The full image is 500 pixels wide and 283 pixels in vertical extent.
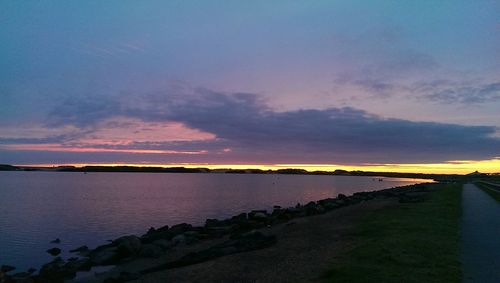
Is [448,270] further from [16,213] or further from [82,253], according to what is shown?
[16,213]

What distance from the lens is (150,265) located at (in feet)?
70.0

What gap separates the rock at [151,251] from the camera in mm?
23516

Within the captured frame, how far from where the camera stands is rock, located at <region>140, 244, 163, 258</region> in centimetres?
2352

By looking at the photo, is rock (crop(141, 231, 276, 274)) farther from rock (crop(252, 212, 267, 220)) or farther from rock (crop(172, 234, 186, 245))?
rock (crop(252, 212, 267, 220))

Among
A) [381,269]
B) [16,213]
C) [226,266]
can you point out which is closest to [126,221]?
[16,213]

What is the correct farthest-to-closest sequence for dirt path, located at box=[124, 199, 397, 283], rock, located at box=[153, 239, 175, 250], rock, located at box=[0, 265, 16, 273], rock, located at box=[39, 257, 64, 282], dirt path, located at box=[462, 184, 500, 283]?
1. rock, located at box=[153, 239, 175, 250]
2. rock, located at box=[0, 265, 16, 273]
3. rock, located at box=[39, 257, 64, 282]
4. dirt path, located at box=[124, 199, 397, 283]
5. dirt path, located at box=[462, 184, 500, 283]

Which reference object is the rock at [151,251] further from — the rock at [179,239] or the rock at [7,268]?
the rock at [7,268]

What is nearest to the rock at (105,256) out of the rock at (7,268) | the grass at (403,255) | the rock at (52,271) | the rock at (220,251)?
the rock at (52,271)

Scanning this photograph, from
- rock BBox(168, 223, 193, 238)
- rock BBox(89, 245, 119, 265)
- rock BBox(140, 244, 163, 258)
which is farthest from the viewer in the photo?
rock BBox(168, 223, 193, 238)

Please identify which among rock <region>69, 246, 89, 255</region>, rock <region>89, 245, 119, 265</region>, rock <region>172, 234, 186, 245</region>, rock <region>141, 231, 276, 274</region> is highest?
rock <region>141, 231, 276, 274</region>

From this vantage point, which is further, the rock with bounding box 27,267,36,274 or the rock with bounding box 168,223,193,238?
the rock with bounding box 168,223,193,238

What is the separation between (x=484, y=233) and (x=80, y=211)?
137ft

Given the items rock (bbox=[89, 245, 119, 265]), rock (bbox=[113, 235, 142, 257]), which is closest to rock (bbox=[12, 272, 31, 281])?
rock (bbox=[89, 245, 119, 265])

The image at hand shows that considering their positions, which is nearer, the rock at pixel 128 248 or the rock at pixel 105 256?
the rock at pixel 105 256
